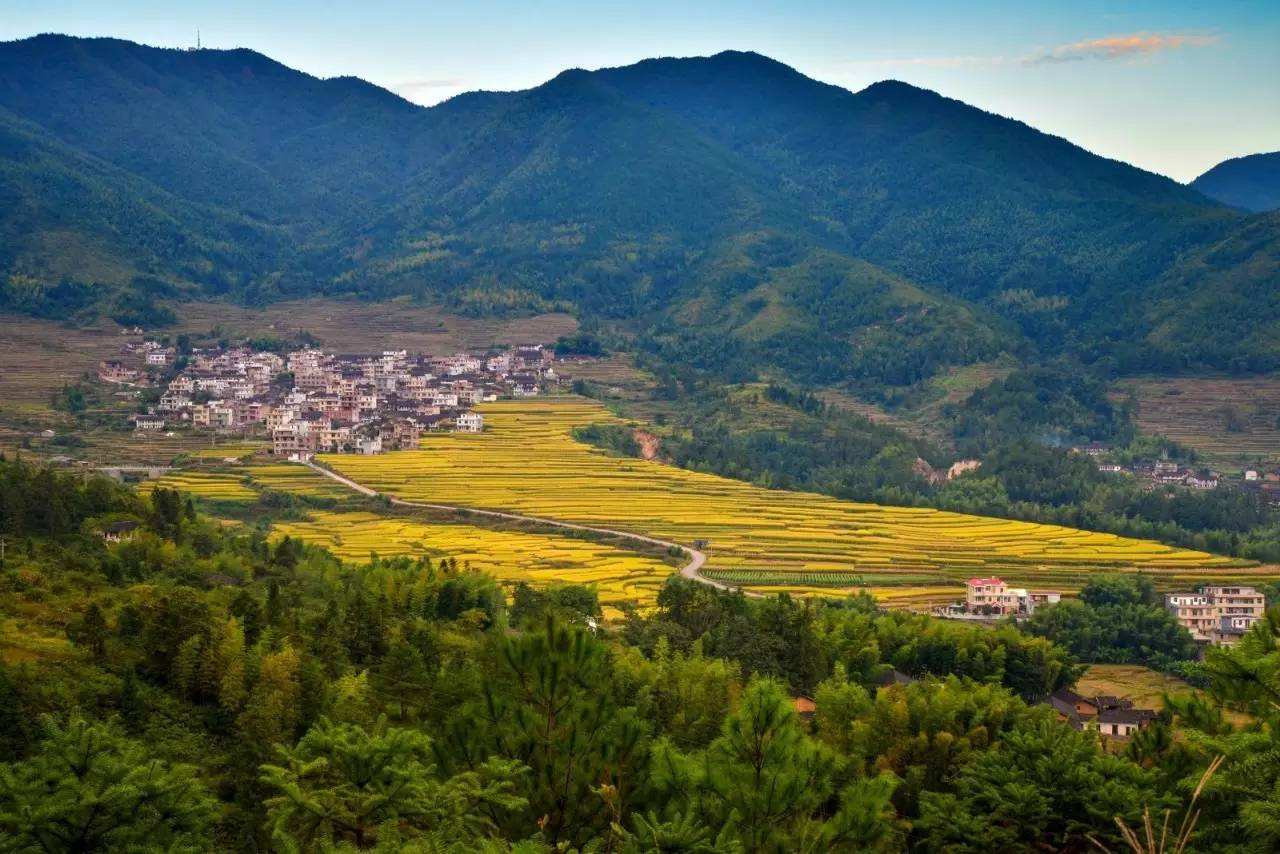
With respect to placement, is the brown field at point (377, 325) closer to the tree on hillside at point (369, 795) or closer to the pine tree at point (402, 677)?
the pine tree at point (402, 677)

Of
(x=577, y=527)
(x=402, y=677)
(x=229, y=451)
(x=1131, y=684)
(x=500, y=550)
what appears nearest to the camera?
(x=402, y=677)

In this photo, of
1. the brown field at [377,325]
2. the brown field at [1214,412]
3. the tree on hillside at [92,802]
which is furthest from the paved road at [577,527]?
the brown field at [377,325]

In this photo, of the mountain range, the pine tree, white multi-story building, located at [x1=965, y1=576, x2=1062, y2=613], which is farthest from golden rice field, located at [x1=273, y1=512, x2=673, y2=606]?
the mountain range

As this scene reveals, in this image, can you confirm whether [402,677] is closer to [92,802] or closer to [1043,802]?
[1043,802]

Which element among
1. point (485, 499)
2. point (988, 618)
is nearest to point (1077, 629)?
point (988, 618)

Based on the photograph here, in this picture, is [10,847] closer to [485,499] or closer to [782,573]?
[782,573]

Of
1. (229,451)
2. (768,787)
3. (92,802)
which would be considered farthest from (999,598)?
(92,802)
